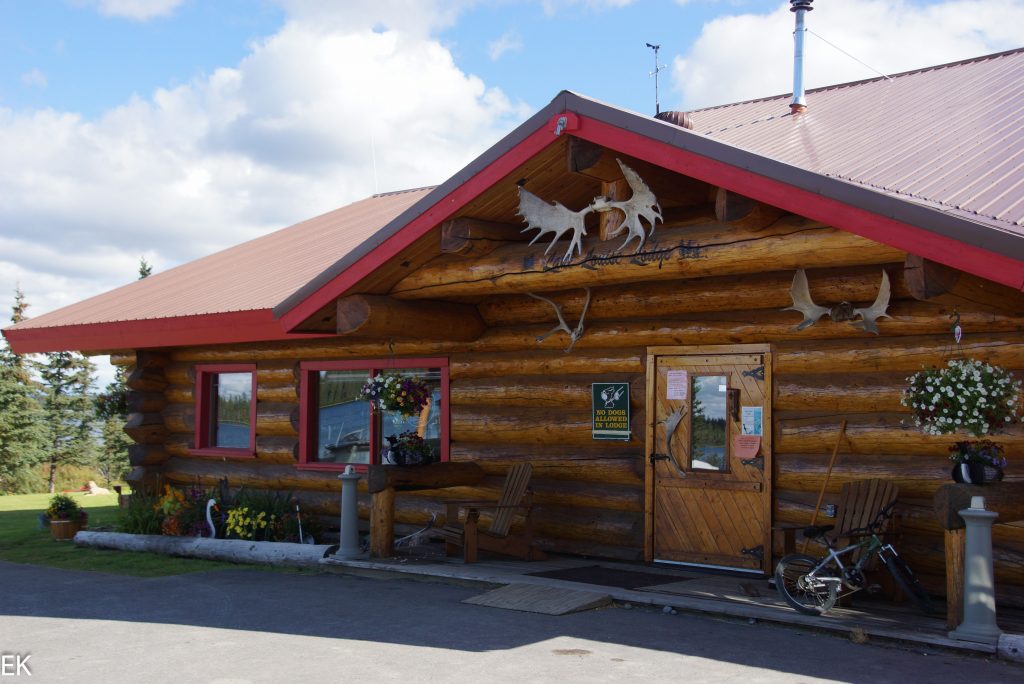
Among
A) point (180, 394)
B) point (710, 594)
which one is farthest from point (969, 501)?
point (180, 394)

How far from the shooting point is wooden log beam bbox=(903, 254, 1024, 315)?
6.74 meters

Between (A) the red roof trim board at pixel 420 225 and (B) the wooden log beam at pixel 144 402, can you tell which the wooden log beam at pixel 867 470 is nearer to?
(A) the red roof trim board at pixel 420 225

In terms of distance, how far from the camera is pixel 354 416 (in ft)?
42.4

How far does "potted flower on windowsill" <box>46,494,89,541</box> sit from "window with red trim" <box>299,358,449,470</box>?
3377mm

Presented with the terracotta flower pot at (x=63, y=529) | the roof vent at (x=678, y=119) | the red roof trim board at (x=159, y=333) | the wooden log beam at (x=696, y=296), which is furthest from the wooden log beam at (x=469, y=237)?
the terracotta flower pot at (x=63, y=529)

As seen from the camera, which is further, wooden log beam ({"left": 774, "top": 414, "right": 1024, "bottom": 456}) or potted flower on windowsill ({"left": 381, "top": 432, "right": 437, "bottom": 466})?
potted flower on windowsill ({"left": 381, "top": 432, "right": 437, "bottom": 466})

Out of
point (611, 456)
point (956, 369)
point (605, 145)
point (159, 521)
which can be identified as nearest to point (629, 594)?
point (611, 456)

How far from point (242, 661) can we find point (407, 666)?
1095 mm

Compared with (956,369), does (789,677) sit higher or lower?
lower

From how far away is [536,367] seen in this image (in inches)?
444

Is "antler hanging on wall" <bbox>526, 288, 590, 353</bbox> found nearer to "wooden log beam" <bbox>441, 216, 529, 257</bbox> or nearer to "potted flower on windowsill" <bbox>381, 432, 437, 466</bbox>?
"wooden log beam" <bbox>441, 216, 529, 257</bbox>

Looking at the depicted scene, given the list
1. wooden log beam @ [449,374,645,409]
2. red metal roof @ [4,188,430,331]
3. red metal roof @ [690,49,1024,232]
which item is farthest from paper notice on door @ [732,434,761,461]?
red metal roof @ [4,188,430,331]

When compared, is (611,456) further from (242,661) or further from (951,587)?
(242,661)

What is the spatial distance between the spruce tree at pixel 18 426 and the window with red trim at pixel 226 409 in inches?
720
